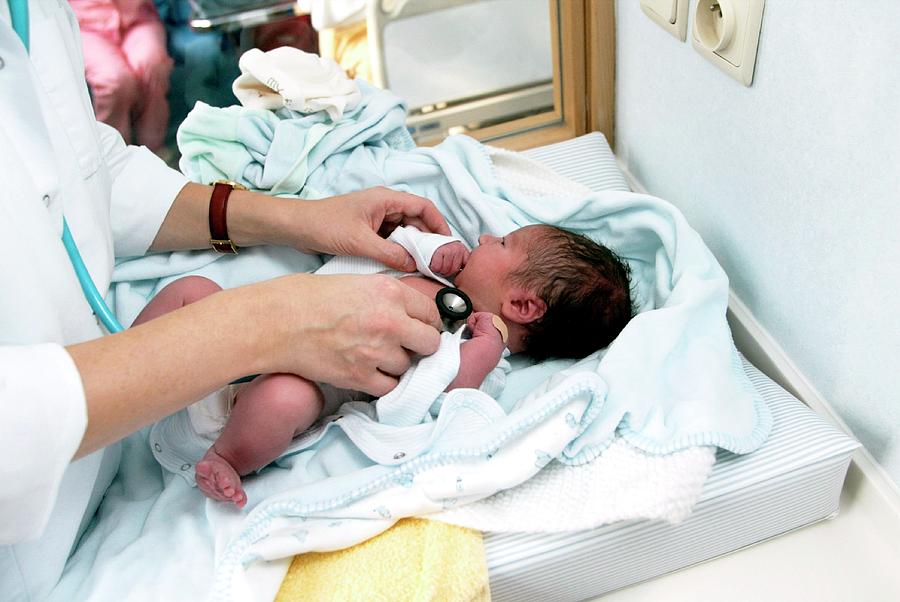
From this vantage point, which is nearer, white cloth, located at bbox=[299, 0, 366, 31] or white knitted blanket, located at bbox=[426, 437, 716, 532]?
white knitted blanket, located at bbox=[426, 437, 716, 532]

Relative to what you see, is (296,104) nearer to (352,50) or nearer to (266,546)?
(352,50)

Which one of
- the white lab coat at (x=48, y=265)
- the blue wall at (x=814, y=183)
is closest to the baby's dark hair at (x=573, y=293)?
the blue wall at (x=814, y=183)

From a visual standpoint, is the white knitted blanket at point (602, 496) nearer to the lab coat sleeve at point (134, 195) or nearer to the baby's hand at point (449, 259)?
the baby's hand at point (449, 259)

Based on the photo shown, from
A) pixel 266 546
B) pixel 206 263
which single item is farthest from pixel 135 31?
pixel 266 546

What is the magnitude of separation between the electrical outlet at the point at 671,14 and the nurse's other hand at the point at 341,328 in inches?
24.9

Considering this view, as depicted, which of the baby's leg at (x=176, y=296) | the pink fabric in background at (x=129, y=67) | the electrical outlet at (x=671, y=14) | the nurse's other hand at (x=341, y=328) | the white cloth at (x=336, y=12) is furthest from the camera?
the pink fabric in background at (x=129, y=67)

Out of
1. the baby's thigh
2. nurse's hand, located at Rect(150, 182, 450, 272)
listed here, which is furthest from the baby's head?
the baby's thigh

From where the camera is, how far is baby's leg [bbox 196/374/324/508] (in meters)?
0.91

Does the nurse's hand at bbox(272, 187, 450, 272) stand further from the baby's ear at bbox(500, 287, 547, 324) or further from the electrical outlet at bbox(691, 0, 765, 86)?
the electrical outlet at bbox(691, 0, 765, 86)

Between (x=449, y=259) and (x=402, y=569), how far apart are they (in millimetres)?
468

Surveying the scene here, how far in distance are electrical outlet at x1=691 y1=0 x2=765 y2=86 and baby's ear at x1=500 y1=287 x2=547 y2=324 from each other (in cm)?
42

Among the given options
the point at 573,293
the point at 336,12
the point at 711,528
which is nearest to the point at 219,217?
the point at 573,293

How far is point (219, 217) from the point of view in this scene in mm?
1171

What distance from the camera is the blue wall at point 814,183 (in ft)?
2.83
